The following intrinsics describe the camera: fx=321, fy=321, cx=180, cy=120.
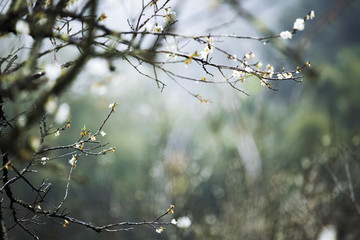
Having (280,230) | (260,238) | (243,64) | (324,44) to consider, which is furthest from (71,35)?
(324,44)

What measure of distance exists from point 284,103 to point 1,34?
1457cm

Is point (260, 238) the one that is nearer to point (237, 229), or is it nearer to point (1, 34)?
point (237, 229)

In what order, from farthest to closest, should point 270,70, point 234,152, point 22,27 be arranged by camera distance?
1. point 234,152
2. point 270,70
3. point 22,27

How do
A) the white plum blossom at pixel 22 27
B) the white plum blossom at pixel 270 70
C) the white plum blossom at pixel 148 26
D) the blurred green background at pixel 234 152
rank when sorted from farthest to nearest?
1. the blurred green background at pixel 234 152
2. the white plum blossom at pixel 148 26
3. the white plum blossom at pixel 270 70
4. the white plum blossom at pixel 22 27

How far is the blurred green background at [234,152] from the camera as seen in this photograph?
5.46 metres

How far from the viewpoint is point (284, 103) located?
15023mm

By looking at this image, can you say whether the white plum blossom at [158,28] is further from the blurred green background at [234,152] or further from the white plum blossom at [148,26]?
the blurred green background at [234,152]

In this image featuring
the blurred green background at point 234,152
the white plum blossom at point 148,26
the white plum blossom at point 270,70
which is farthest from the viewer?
the blurred green background at point 234,152

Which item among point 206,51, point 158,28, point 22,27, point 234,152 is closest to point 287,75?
point 206,51

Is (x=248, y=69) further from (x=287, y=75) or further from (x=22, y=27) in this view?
(x=22, y=27)

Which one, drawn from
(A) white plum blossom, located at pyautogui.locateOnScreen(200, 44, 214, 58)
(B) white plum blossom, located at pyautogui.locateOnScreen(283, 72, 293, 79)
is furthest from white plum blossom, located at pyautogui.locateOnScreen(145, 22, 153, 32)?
(B) white plum blossom, located at pyautogui.locateOnScreen(283, 72, 293, 79)

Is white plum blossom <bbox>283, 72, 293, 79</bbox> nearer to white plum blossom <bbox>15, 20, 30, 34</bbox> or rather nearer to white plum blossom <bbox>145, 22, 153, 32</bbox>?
white plum blossom <bbox>145, 22, 153, 32</bbox>

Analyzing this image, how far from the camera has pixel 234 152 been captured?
694 cm

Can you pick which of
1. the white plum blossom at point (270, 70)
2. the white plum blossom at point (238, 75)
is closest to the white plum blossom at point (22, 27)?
the white plum blossom at point (238, 75)
